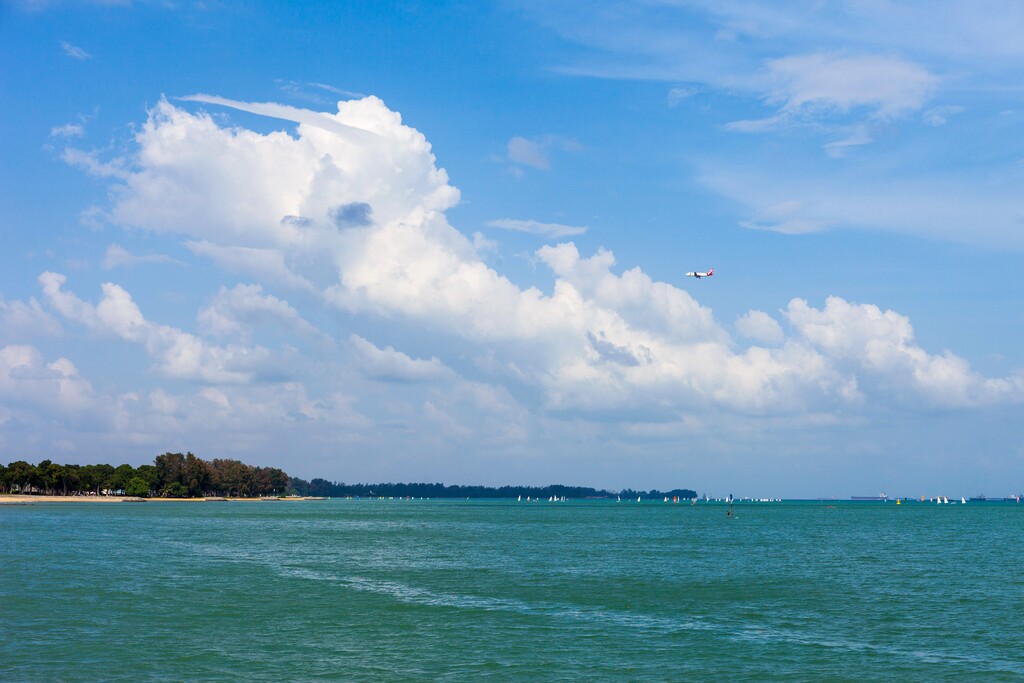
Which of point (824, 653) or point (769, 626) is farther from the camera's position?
point (769, 626)

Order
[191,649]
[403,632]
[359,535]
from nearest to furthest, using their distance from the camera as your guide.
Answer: [191,649] < [403,632] < [359,535]

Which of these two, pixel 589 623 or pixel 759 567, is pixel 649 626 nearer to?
pixel 589 623

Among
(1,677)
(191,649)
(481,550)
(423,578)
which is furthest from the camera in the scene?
(481,550)

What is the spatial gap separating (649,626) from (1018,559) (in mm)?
71482

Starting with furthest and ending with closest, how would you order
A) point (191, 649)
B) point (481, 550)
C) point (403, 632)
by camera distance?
1. point (481, 550)
2. point (403, 632)
3. point (191, 649)

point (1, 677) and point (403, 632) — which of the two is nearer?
point (1, 677)

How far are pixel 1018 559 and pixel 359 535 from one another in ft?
304

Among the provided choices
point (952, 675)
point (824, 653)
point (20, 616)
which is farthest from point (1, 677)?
point (952, 675)

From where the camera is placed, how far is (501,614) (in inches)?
2228

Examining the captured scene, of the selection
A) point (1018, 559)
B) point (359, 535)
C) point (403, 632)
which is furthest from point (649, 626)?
point (359, 535)

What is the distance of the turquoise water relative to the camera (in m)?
41.6

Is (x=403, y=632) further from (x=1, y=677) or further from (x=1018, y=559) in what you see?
(x=1018, y=559)

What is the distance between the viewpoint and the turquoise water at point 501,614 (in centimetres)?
4162

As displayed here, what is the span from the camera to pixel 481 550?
11000cm
